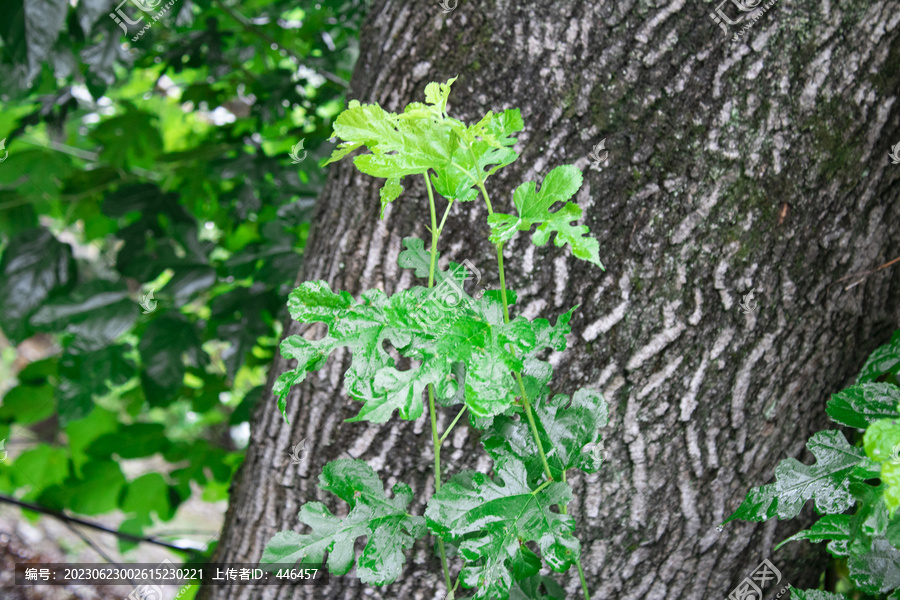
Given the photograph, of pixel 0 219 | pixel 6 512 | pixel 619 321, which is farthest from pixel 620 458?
pixel 6 512

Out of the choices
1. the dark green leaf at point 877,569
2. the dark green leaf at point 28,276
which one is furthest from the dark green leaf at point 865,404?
the dark green leaf at point 28,276

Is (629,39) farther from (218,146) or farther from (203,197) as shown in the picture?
(203,197)

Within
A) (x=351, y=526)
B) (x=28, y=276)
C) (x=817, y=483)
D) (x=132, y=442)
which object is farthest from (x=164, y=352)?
(x=817, y=483)

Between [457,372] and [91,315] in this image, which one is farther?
[91,315]

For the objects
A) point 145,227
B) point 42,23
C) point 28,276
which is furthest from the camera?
point 145,227

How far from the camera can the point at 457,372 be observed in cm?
53

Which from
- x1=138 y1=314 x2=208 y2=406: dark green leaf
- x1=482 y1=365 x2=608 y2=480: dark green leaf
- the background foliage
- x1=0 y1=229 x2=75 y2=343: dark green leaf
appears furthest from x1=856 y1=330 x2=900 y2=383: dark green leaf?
x1=0 y1=229 x2=75 y2=343: dark green leaf

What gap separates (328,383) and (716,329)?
62cm

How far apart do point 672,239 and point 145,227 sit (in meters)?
1.36

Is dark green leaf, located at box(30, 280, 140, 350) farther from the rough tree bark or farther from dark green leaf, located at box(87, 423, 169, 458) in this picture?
the rough tree bark

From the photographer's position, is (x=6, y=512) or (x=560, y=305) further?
(x=6, y=512)

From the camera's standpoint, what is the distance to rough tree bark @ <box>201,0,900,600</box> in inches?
30.6

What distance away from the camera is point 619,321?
799 millimetres

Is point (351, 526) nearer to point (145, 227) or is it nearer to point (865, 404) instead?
point (865, 404)
